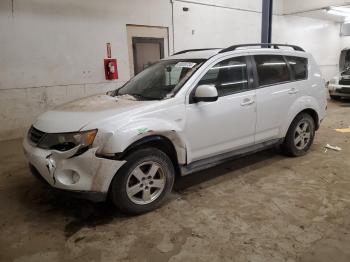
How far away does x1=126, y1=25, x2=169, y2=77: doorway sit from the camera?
722cm

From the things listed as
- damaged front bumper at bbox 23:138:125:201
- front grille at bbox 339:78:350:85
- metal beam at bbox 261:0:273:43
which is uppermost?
metal beam at bbox 261:0:273:43

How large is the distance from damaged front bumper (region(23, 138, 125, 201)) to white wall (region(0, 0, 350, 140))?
397 centimetres

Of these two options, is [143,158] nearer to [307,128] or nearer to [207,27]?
[307,128]

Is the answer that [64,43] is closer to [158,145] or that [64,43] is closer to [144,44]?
[144,44]

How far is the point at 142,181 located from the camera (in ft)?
9.26

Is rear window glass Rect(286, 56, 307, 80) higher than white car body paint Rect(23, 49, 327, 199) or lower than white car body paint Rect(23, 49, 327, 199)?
higher

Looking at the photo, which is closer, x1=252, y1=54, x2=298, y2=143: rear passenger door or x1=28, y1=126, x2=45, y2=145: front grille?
x1=28, y1=126, x2=45, y2=145: front grille

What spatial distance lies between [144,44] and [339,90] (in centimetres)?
636

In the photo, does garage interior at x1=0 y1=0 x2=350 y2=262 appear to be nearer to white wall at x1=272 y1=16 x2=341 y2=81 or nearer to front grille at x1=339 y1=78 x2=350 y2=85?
front grille at x1=339 y1=78 x2=350 y2=85

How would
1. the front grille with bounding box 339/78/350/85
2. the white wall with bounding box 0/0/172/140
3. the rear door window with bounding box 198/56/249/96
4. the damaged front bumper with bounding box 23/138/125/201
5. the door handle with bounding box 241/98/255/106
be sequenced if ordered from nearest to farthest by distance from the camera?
the damaged front bumper with bounding box 23/138/125/201
the rear door window with bounding box 198/56/249/96
the door handle with bounding box 241/98/255/106
the white wall with bounding box 0/0/172/140
the front grille with bounding box 339/78/350/85

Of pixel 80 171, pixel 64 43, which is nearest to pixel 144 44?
pixel 64 43

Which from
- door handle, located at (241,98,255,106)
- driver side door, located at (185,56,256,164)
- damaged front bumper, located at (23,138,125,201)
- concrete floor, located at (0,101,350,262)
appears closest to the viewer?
concrete floor, located at (0,101,350,262)

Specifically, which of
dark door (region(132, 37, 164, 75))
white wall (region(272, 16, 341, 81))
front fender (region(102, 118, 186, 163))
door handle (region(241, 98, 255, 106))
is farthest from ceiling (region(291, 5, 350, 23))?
front fender (region(102, 118, 186, 163))

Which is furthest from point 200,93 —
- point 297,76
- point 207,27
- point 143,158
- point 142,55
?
point 207,27
